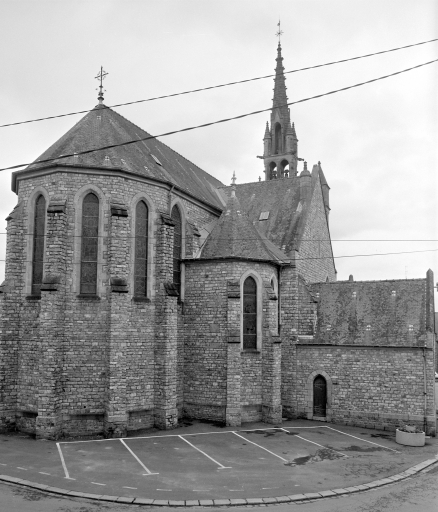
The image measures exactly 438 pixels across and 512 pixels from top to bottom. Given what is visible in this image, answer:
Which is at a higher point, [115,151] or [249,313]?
[115,151]

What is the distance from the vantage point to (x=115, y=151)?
22625mm

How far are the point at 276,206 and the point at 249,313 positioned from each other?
1004 cm

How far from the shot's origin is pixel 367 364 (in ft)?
80.6

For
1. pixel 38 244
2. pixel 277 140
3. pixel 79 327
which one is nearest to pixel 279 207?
pixel 277 140

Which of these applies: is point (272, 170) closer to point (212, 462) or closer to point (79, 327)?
point (79, 327)

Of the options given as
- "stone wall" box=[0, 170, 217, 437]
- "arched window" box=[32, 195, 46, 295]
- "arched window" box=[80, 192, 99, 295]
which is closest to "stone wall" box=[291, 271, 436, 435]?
"stone wall" box=[0, 170, 217, 437]

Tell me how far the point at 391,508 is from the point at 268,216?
21168 millimetres

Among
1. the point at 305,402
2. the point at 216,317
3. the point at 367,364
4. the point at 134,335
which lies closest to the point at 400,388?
the point at 367,364

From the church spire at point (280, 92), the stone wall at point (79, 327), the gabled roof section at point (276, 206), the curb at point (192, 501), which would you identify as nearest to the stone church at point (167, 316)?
Result: the stone wall at point (79, 327)

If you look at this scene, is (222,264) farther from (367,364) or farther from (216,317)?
(367,364)

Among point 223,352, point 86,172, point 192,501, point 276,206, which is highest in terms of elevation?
point 276,206

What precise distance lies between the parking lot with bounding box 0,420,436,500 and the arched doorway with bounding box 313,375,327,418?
9.45ft

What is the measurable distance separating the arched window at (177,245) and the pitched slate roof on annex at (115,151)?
137 cm

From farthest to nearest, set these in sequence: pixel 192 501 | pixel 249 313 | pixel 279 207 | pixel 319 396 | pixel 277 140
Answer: pixel 277 140, pixel 279 207, pixel 319 396, pixel 249 313, pixel 192 501
